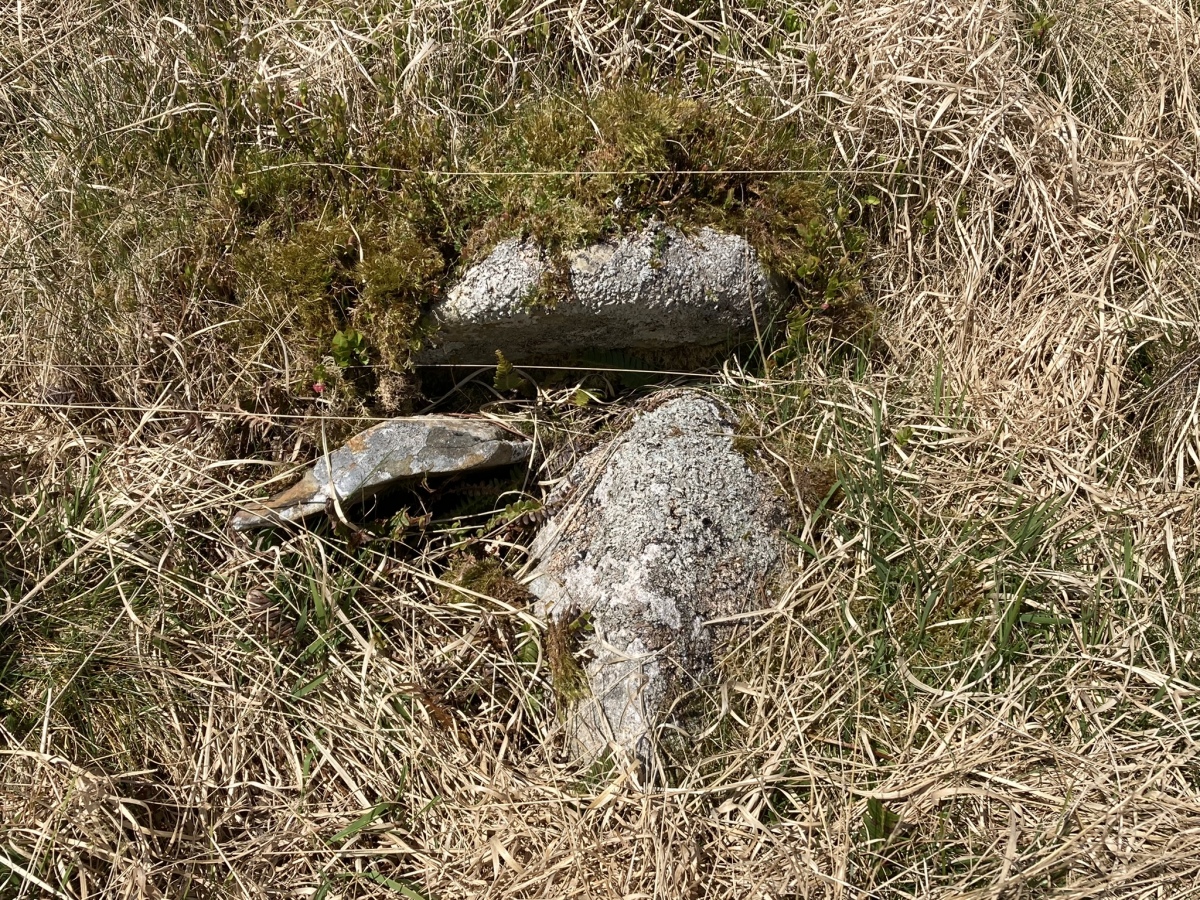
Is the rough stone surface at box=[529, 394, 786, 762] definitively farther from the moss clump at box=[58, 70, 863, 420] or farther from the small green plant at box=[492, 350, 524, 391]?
the moss clump at box=[58, 70, 863, 420]

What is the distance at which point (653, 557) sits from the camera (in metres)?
2.96

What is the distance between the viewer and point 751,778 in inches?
108

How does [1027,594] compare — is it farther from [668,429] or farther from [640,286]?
[640,286]

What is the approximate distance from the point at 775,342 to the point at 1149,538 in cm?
153

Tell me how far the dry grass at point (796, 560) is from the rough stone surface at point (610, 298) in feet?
0.79

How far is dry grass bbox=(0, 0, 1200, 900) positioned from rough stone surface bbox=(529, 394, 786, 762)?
5.2 inches

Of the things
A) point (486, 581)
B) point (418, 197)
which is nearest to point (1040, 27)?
point (418, 197)

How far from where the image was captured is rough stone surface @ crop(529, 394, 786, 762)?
2.81 meters

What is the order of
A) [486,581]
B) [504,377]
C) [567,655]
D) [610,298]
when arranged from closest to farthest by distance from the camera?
[567,655]
[486,581]
[610,298]
[504,377]

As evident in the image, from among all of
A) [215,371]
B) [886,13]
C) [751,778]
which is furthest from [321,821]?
[886,13]

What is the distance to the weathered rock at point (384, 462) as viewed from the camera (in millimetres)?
3113

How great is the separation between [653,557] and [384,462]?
1010 mm

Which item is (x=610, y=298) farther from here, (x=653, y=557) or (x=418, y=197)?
(x=653, y=557)

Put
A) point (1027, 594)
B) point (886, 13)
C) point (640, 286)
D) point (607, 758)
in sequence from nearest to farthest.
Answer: point (607, 758) → point (1027, 594) → point (640, 286) → point (886, 13)
